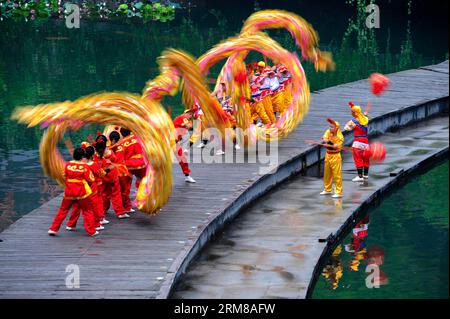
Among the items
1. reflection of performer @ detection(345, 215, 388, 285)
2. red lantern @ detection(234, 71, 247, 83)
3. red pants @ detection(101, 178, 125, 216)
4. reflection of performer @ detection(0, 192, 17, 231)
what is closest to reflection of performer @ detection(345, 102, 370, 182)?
reflection of performer @ detection(345, 215, 388, 285)

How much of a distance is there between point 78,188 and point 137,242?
1.13 m

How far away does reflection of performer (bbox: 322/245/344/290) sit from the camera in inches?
712

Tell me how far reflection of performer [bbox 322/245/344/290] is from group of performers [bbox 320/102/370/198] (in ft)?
7.02

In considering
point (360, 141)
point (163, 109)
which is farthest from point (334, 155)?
point (163, 109)

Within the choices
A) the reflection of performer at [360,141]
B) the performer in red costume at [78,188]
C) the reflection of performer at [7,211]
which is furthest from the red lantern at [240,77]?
the performer in red costume at [78,188]

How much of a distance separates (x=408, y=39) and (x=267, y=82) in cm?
2203

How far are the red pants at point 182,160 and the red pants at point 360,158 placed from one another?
3.26 meters

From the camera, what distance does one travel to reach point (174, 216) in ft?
61.1

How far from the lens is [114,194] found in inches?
719

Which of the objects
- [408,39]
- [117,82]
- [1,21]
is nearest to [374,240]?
[117,82]

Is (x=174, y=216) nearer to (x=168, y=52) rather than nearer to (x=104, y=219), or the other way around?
(x=104, y=219)

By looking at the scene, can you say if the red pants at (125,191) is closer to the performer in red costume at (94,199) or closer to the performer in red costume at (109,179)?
the performer in red costume at (109,179)

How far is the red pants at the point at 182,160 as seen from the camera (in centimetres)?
2022

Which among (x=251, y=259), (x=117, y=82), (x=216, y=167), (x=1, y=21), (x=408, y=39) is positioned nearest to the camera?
(x=251, y=259)
